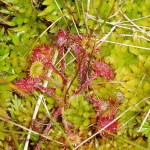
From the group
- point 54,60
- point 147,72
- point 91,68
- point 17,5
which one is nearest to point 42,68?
point 54,60

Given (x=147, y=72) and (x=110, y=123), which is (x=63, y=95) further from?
(x=147, y=72)

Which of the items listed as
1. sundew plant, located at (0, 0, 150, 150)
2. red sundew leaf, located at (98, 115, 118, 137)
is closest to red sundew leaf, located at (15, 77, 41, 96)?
sundew plant, located at (0, 0, 150, 150)

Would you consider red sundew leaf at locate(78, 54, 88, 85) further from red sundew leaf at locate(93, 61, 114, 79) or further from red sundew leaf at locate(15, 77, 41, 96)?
red sundew leaf at locate(15, 77, 41, 96)

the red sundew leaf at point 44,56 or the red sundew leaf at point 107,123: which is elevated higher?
the red sundew leaf at point 44,56

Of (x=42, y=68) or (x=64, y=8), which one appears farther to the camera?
(x=64, y=8)

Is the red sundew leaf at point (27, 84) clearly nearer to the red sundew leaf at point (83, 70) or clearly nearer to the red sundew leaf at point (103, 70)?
the red sundew leaf at point (83, 70)

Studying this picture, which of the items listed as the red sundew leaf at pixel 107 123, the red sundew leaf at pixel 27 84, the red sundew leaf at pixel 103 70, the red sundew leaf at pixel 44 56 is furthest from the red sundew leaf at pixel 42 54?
the red sundew leaf at pixel 107 123

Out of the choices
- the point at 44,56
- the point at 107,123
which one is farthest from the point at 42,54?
the point at 107,123

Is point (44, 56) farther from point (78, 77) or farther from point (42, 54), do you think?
point (78, 77)
